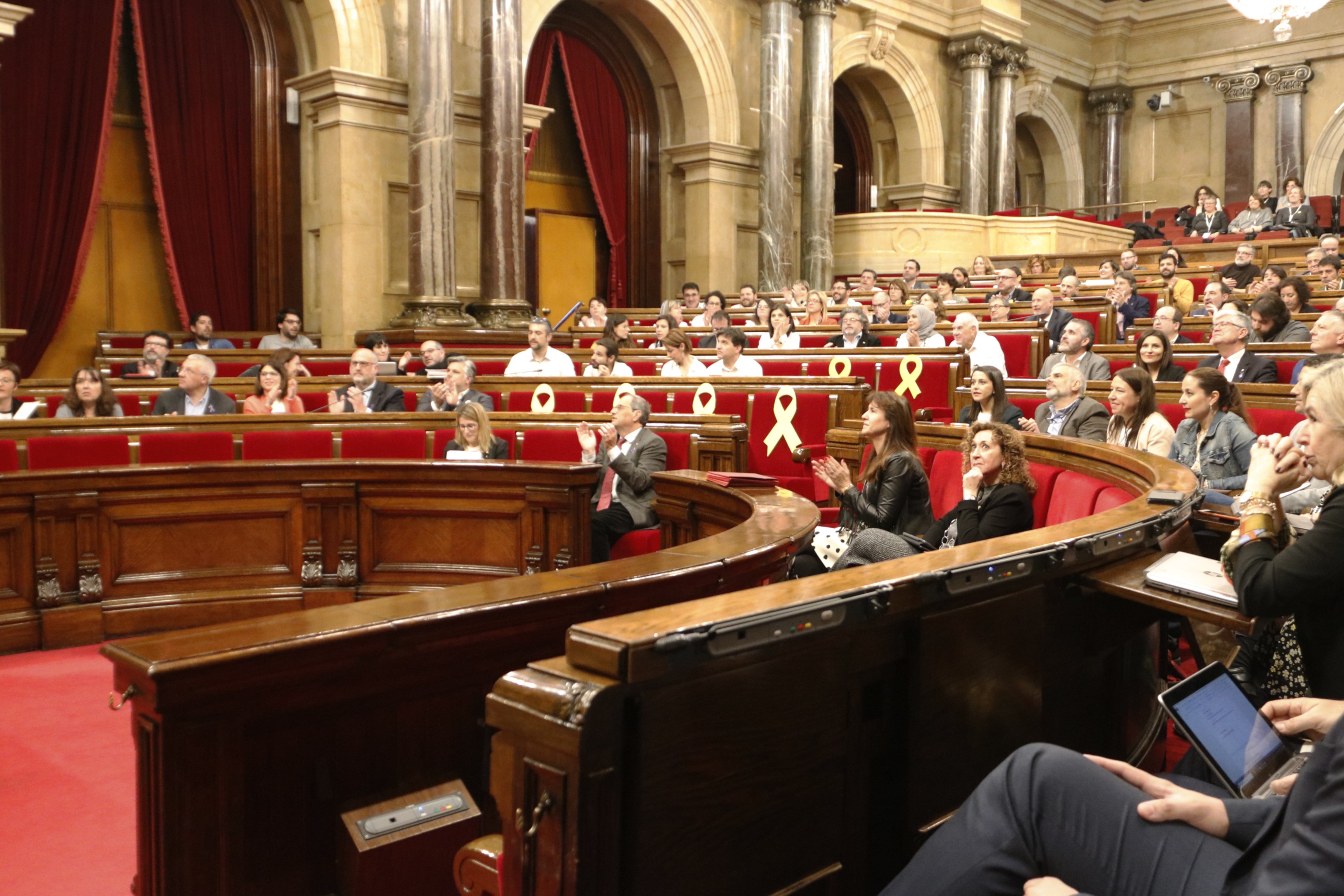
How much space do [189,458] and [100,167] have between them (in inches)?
236

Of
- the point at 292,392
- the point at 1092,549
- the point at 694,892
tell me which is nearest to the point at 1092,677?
the point at 1092,549

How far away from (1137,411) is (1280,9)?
10.6 m

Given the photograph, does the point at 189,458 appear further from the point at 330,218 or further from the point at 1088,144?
the point at 1088,144

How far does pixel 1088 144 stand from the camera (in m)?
19.6

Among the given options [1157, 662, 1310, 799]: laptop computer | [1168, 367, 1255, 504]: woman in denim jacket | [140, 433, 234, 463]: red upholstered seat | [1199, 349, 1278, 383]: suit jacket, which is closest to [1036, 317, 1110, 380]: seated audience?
[1199, 349, 1278, 383]: suit jacket

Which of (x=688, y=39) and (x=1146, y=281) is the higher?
(x=688, y=39)

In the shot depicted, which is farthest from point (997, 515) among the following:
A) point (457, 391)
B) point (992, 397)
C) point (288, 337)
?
point (288, 337)

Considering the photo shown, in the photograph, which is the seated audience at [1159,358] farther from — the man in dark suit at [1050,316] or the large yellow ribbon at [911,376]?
the man in dark suit at [1050,316]

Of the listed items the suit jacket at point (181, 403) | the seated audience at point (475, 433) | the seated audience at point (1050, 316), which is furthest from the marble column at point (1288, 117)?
the suit jacket at point (181, 403)

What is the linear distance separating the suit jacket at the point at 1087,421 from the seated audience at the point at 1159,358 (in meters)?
0.55

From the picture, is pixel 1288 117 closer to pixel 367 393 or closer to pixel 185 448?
pixel 367 393

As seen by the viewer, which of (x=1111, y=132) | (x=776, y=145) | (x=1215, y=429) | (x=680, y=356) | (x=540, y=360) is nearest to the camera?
(x=1215, y=429)

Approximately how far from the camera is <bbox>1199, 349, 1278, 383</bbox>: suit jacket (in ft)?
16.4

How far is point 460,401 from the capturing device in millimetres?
5855
